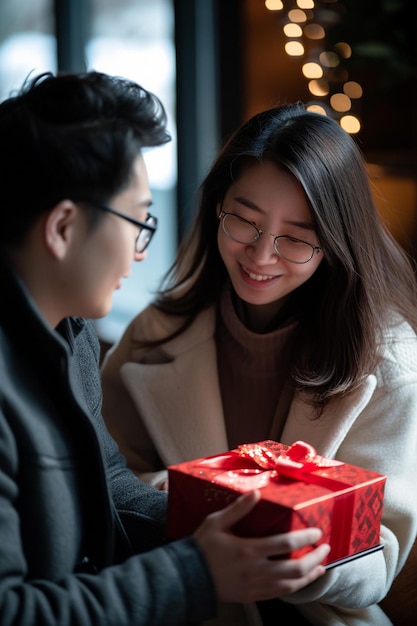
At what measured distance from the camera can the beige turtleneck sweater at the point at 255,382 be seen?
1754 mm

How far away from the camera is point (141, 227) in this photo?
3.67 ft

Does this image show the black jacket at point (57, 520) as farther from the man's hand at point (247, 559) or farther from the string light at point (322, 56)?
the string light at point (322, 56)

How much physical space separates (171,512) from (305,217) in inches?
24.9

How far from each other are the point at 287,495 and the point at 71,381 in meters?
0.31

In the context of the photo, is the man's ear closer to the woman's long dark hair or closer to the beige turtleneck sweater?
the woman's long dark hair

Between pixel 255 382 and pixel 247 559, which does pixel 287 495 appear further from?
pixel 255 382

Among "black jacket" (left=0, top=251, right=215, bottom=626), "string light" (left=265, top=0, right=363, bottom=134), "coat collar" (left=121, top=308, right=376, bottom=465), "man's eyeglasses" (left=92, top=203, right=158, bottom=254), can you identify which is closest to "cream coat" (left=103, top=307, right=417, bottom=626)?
"coat collar" (left=121, top=308, right=376, bottom=465)

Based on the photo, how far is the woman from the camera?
1.56m

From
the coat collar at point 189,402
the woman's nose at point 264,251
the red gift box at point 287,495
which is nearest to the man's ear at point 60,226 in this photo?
the red gift box at point 287,495

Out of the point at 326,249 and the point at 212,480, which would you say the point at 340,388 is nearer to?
the point at 326,249

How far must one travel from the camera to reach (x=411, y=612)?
1.51 m

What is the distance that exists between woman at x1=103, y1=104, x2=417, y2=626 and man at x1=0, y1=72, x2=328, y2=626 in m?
0.40

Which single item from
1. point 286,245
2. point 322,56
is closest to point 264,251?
point 286,245

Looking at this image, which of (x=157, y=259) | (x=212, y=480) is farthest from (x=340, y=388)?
(x=157, y=259)
